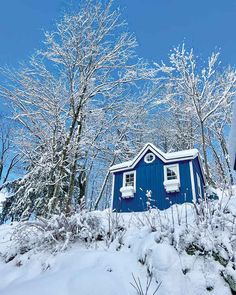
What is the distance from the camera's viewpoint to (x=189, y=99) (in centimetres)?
1415

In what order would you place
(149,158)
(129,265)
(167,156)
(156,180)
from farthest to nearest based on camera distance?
(149,158) → (167,156) → (156,180) → (129,265)

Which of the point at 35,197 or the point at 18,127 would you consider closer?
the point at 18,127

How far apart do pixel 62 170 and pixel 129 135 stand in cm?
678

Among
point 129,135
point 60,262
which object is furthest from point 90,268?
point 129,135

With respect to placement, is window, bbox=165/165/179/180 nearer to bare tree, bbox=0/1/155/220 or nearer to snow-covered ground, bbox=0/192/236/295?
bare tree, bbox=0/1/155/220

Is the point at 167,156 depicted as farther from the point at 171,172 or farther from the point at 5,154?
the point at 5,154

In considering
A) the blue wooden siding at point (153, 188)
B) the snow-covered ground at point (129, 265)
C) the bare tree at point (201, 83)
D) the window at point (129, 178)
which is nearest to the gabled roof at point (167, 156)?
the blue wooden siding at point (153, 188)

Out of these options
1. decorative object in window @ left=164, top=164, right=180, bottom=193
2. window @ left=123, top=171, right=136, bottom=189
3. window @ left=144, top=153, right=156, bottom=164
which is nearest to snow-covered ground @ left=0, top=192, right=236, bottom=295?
decorative object in window @ left=164, top=164, right=180, bottom=193

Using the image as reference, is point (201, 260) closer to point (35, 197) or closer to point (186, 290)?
point (186, 290)

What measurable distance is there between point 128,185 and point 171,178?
6.05 feet

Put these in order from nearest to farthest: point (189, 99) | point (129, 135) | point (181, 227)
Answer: point (181, 227) → point (189, 99) → point (129, 135)

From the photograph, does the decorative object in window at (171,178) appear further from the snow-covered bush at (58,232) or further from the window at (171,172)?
the snow-covered bush at (58,232)

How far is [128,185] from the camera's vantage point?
34.8 ft

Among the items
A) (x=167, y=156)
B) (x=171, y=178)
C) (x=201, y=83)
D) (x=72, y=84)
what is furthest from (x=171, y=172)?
(x=201, y=83)
